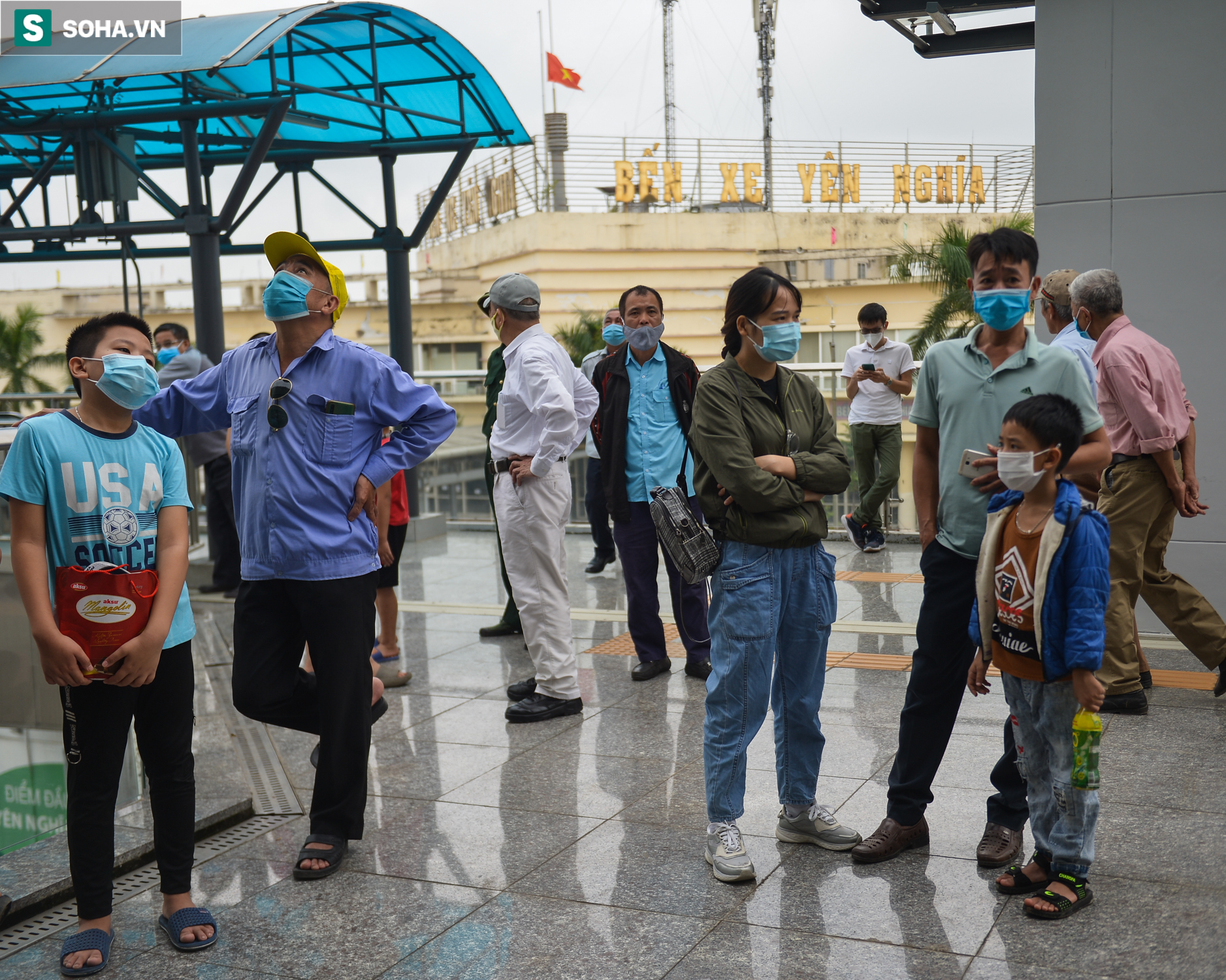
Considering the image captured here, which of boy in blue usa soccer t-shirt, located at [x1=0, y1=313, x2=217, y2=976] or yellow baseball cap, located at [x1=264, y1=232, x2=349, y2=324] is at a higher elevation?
yellow baseball cap, located at [x1=264, y1=232, x2=349, y2=324]

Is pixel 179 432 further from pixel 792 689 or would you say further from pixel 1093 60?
pixel 1093 60

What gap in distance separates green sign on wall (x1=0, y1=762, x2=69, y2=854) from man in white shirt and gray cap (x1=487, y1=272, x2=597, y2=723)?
1.96 m

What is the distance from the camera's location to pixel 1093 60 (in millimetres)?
6480

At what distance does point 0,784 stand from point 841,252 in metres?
37.1

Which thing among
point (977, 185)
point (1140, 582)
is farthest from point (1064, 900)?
point (977, 185)

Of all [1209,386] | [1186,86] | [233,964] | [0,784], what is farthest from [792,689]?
[1186,86]

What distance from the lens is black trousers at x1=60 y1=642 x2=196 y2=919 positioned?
3.21m

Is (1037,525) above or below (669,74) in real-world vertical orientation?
below

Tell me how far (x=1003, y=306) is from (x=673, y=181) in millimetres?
37945

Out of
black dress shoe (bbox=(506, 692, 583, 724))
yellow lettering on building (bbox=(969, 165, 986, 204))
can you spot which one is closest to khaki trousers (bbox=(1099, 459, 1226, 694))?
black dress shoe (bbox=(506, 692, 583, 724))

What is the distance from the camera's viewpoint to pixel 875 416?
31.9 ft

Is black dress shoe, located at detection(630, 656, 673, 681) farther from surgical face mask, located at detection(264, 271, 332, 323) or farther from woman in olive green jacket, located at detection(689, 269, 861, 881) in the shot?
surgical face mask, located at detection(264, 271, 332, 323)

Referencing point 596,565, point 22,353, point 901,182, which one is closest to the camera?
point 596,565

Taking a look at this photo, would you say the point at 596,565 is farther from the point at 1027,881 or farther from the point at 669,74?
the point at 669,74
